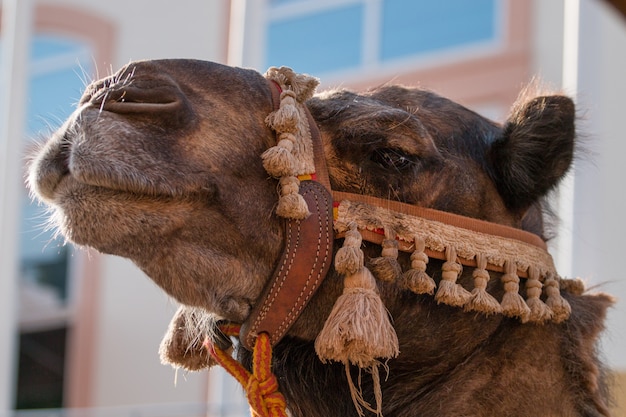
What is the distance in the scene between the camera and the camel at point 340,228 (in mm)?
2453

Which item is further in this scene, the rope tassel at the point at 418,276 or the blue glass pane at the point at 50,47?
the blue glass pane at the point at 50,47

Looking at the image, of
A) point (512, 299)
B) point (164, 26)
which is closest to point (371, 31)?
point (164, 26)

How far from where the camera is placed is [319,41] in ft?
39.3

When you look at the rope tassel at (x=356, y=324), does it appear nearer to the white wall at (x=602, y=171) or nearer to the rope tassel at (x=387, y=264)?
the rope tassel at (x=387, y=264)

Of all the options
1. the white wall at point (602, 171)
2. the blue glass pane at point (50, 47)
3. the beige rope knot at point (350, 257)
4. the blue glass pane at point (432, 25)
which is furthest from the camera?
the blue glass pane at point (50, 47)

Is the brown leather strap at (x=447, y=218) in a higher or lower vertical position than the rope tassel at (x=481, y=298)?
higher

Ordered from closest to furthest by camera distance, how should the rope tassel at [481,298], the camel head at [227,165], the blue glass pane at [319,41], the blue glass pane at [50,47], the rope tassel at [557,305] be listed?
1. the camel head at [227,165]
2. the rope tassel at [481,298]
3. the rope tassel at [557,305]
4. the blue glass pane at [319,41]
5. the blue glass pane at [50,47]

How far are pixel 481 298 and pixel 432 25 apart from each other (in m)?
8.49

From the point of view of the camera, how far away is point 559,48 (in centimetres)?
925

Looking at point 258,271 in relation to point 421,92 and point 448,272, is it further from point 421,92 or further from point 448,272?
point 421,92

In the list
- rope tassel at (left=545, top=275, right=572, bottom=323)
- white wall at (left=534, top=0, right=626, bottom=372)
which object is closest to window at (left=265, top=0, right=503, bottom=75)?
white wall at (left=534, top=0, right=626, bottom=372)

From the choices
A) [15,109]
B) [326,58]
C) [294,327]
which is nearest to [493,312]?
[294,327]

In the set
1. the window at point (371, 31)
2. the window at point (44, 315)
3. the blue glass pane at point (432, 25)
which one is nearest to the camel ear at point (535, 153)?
the window at point (371, 31)

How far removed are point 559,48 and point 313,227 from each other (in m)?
7.22
